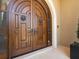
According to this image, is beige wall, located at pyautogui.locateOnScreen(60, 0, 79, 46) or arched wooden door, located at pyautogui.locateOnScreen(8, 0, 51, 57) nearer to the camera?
arched wooden door, located at pyautogui.locateOnScreen(8, 0, 51, 57)

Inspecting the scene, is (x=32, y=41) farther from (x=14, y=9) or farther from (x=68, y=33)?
(x=68, y=33)

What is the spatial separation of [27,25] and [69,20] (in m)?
2.30

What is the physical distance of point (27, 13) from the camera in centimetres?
390

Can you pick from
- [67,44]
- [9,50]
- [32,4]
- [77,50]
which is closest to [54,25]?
[67,44]

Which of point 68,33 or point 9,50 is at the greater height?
point 68,33

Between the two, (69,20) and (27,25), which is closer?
(27,25)

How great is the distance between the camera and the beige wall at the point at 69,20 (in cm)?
504

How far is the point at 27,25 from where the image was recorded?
12.9 feet

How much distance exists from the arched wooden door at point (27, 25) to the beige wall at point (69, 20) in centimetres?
90

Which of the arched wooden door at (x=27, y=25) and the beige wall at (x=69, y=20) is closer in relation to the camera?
the arched wooden door at (x=27, y=25)

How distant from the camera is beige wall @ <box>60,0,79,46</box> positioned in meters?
5.04

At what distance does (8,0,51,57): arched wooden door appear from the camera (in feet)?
11.1

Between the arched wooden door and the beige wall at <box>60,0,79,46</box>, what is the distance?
899mm

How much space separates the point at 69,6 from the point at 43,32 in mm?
1799
